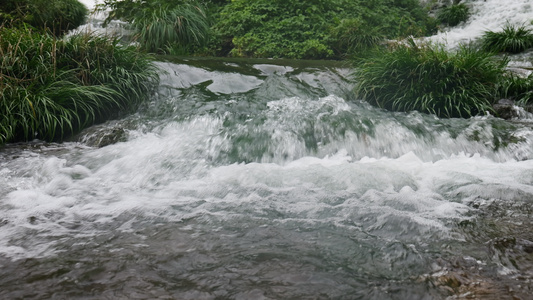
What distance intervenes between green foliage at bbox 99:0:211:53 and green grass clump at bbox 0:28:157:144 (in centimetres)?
277

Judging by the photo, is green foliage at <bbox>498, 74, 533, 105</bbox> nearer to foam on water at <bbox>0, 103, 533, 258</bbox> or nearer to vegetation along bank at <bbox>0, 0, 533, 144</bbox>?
vegetation along bank at <bbox>0, 0, 533, 144</bbox>

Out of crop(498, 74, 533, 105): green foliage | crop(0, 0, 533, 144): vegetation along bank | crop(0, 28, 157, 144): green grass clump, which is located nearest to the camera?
crop(0, 28, 157, 144): green grass clump

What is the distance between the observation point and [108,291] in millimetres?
1644

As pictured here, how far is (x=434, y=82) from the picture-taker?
552 cm

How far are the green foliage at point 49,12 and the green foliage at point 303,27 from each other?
4399 mm

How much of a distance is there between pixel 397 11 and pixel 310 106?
23.7ft

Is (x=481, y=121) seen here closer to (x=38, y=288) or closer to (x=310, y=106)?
(x=310, y=106)

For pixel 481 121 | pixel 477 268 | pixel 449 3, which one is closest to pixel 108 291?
pixel 477 268

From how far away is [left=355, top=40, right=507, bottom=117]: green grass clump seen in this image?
213 inches

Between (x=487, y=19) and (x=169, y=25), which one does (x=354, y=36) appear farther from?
(x=487, y=19)

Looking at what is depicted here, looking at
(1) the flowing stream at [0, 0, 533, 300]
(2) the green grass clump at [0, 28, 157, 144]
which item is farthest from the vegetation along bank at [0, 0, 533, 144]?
(1) the flowing stream at [0, 0, 533, 300]

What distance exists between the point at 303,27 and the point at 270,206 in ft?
24.1

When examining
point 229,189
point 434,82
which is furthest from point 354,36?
point 229,189

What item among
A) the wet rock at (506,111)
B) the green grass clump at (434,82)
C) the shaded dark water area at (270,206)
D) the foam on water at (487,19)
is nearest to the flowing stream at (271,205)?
the shaded dark water area at (270,206)
